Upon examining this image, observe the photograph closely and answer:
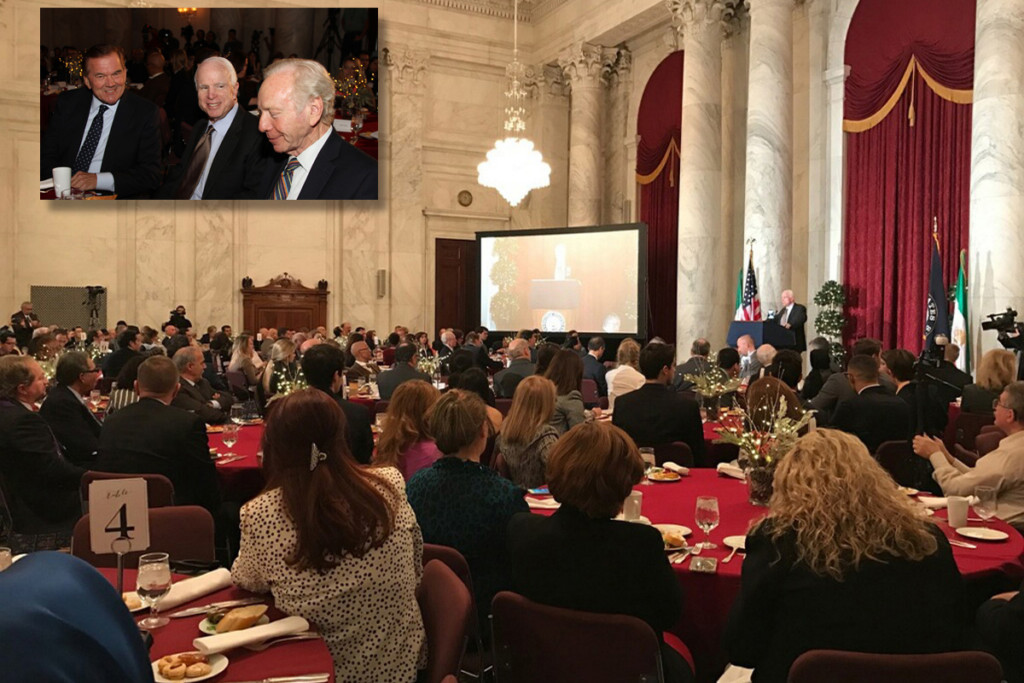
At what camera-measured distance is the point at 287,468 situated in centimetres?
250

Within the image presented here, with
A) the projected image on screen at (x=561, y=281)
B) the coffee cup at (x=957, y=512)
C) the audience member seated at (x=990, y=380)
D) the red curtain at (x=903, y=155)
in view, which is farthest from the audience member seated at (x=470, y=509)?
the projected image on screen at (x=561, y=281)

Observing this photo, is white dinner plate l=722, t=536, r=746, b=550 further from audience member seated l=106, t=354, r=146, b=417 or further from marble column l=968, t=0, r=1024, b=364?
marble column l=968, t=0, r=1024, b=364

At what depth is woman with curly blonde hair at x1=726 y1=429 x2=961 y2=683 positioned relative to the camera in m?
2.43

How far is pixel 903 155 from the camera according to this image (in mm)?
13188

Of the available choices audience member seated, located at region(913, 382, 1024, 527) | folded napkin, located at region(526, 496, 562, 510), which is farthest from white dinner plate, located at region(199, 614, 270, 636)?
audience member seated, located at region(913, 382, 1024, 527)

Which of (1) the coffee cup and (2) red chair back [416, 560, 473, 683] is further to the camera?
(1) the coffee cup

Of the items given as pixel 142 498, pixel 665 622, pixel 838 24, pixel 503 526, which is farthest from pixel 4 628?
pixel 838 24

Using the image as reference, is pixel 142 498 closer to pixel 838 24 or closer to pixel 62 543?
pixel 62 543

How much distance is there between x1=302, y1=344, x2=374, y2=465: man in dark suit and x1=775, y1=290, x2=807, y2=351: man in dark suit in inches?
352

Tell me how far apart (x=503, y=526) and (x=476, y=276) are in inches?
661

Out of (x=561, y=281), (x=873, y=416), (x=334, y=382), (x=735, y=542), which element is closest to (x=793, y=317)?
(x=561, y=281)

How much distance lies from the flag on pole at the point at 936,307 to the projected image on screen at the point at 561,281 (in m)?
6.30

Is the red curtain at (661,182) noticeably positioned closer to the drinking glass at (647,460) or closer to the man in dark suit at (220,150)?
the man in dark suit at (220,150)

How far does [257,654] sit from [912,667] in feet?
5.36
